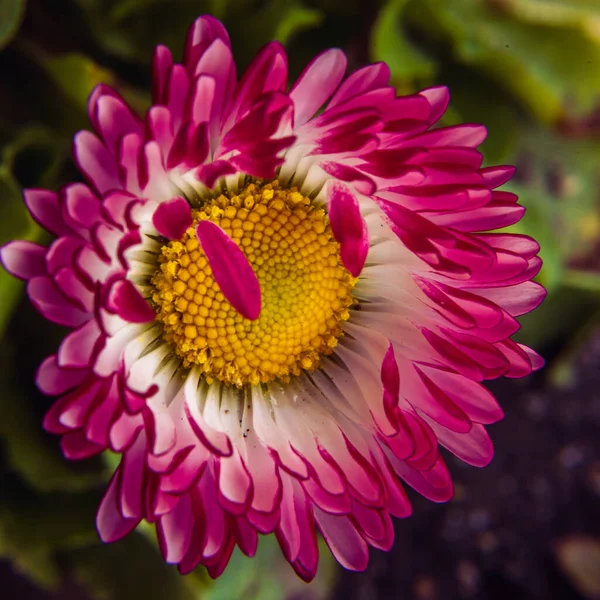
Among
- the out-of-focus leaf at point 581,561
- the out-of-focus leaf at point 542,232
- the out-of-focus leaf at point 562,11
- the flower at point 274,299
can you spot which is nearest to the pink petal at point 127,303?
the flower at point 274,299

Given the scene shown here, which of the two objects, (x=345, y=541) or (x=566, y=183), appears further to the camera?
(x=566, y=183)

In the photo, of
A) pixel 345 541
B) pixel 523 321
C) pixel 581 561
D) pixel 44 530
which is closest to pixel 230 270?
pixel 345 541

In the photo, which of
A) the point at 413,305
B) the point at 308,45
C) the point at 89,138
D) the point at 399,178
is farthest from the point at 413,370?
the point at 308,45

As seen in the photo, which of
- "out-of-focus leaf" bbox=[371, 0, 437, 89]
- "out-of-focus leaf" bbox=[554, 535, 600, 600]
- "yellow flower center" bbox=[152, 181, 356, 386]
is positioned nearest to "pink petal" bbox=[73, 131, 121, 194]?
"yellow flower center" bbox=[152, 181, 356, 386]

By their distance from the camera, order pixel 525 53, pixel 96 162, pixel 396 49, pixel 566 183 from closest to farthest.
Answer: pixel 96 162, pixel 396 49, pixel 525 53, pixel 566 183

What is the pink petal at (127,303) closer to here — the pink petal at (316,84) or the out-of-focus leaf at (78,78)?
the pink petal at (316,84)

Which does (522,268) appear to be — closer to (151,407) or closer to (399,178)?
(399,178)

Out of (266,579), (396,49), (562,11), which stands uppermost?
(396,49)

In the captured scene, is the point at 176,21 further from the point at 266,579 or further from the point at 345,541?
the point at 266,579
